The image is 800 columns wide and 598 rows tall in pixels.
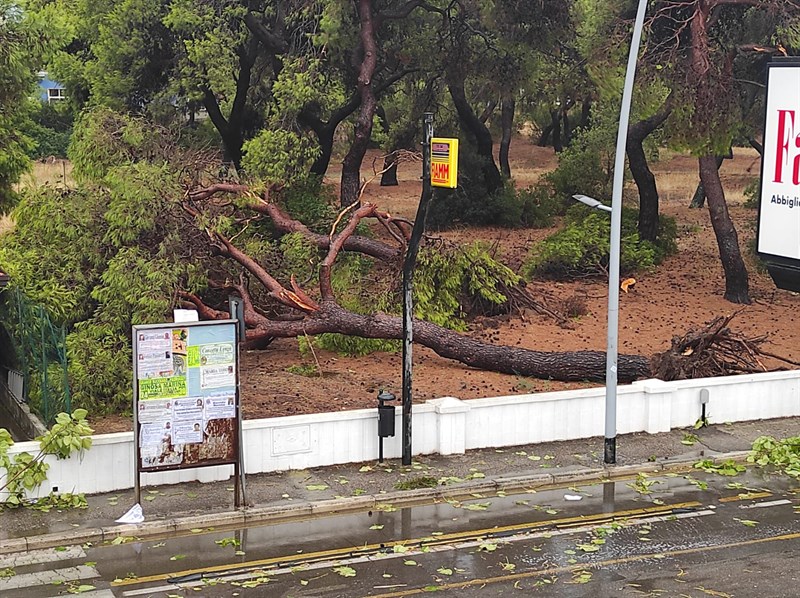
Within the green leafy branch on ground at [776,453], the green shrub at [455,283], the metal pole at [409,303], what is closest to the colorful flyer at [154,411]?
the metal pole at [409,303]

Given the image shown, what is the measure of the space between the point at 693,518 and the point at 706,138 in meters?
16.3

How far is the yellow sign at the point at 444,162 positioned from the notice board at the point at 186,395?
11.6 feet

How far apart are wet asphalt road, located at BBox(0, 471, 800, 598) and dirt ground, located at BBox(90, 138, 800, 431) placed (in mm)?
5176

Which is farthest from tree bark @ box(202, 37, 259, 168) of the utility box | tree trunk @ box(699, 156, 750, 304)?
the utility box

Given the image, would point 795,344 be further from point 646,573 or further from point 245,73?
point 245,73

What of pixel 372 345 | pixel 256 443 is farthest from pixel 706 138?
pixel 256 443

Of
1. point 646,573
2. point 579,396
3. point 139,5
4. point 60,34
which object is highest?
point 139,5

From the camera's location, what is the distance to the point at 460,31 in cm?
3384

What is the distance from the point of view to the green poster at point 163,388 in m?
13.4

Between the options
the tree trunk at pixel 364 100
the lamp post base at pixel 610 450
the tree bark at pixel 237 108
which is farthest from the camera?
the tree bark at pixel 237 108

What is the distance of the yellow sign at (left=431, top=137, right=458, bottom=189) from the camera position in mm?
14844

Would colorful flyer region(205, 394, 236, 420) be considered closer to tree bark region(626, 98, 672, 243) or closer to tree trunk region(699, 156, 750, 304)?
tree trunk region(699, 156, 750, 304)

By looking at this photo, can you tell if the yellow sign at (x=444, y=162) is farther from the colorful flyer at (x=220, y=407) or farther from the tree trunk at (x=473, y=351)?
the tree trunk at (x=473, y=351)

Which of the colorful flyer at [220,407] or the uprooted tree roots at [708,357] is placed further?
the uprooted tree roots at [708,357]
